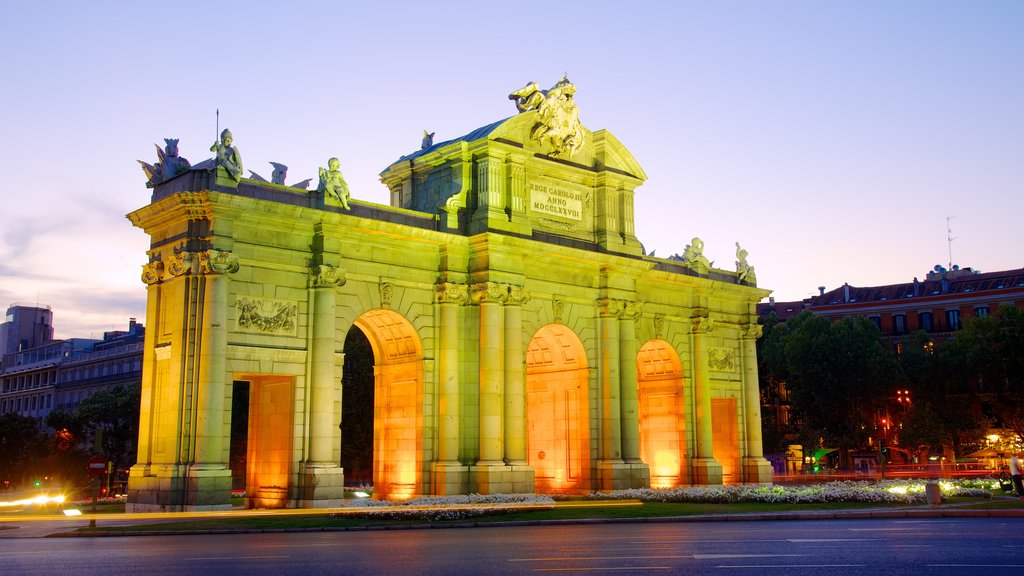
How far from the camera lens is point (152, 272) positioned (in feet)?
125

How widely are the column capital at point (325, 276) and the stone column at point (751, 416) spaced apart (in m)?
28.2

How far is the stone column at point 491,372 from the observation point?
4241cm

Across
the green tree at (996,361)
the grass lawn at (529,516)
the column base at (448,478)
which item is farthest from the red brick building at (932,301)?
the grass lawn at (529,516)

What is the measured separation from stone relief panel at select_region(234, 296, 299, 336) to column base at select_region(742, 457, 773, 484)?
29493 millimetres

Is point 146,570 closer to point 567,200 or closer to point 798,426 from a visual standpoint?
point 567,200

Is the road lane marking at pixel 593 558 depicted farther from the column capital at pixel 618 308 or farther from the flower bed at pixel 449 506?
the column capital at pixel 618 308

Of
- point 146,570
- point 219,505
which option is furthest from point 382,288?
point 146,570

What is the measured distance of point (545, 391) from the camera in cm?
5044

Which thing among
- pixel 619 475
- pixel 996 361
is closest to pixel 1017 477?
pixel 619 475

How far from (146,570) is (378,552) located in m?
4.82

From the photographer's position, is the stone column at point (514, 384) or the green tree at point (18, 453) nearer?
the stone column at point (514, 384)

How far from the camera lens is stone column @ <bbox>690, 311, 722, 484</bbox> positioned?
5309 centimetres

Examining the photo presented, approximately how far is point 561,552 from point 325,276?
21.7 meters

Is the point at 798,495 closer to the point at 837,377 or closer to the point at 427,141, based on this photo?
the point at 427,141
